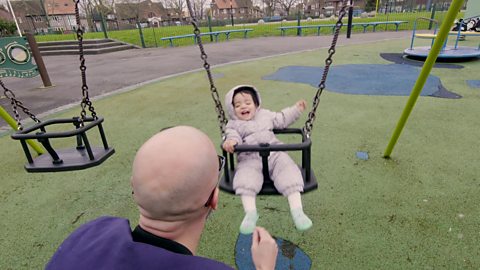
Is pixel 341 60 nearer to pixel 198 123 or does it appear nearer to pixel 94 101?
pixel 198 123

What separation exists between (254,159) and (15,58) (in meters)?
6.27

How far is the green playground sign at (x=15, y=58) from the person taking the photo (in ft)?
18.9

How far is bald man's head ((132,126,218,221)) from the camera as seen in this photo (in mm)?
759

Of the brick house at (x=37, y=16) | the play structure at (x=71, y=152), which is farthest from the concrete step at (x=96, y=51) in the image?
the brick house at (x=37, y=16)

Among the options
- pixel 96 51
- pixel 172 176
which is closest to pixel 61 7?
pixel 96 51

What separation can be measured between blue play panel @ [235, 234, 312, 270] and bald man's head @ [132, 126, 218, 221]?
A: 1.05 m

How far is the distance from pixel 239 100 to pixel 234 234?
92 centimetres

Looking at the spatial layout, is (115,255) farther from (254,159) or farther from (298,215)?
(254,159)

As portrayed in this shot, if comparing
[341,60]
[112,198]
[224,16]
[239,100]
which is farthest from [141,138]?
[224,16]

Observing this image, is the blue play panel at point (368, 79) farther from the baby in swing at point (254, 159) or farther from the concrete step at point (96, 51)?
the concrete step at point (96, 51)

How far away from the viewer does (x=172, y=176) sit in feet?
2.48

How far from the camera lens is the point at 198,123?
3.94m

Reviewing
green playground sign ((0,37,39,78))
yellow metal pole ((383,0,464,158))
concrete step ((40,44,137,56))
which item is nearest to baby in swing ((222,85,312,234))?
yellow metal pole ((383,0,464,158))

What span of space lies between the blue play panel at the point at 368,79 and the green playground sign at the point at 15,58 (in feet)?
16.0
